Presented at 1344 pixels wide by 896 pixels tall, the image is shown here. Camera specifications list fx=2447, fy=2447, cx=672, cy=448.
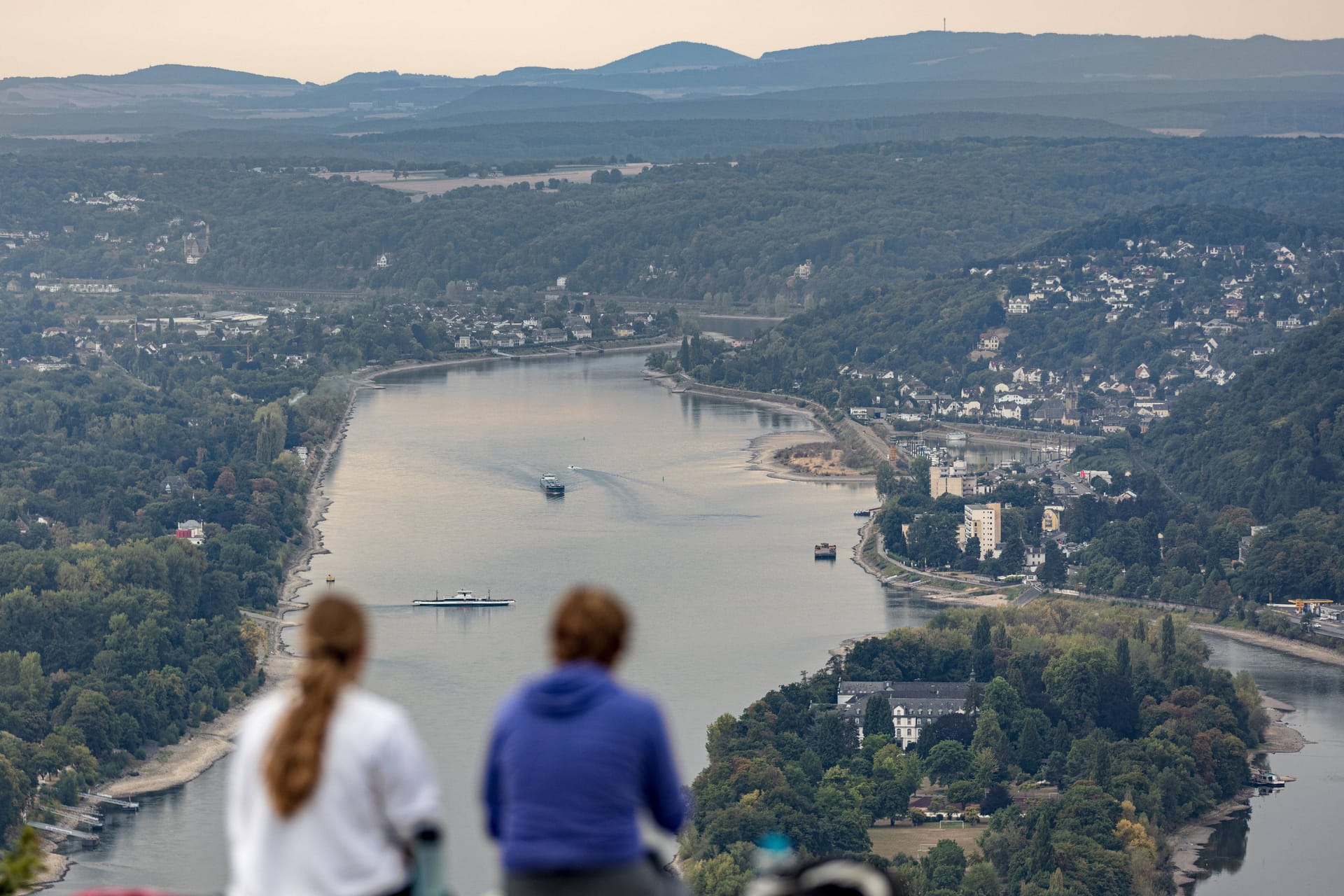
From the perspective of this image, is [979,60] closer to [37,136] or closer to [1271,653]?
[37,136]

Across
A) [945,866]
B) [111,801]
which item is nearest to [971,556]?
[111,801]

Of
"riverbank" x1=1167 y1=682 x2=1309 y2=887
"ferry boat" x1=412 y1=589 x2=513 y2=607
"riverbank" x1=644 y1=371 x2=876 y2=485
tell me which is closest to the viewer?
"riverbank" x1=1167 y1=682 x2=1309 y2=887

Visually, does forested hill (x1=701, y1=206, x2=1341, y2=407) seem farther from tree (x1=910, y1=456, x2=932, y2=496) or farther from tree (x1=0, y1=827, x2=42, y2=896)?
tree (x1=0, y1=827, x2=42, y2=896)

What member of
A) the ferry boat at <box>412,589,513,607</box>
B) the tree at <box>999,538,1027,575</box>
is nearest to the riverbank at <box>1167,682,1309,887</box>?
the tree at <box>999,538,1027,575</box>

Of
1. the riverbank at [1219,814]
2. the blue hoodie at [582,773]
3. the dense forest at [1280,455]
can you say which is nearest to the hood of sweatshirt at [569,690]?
the blue hoodie at [582,773]

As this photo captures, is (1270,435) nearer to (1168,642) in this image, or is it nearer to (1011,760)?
(1168,642)

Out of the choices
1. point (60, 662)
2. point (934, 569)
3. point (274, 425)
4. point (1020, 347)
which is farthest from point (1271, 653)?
point (1020, 347)

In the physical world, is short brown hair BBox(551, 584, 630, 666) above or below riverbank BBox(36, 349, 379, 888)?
above
